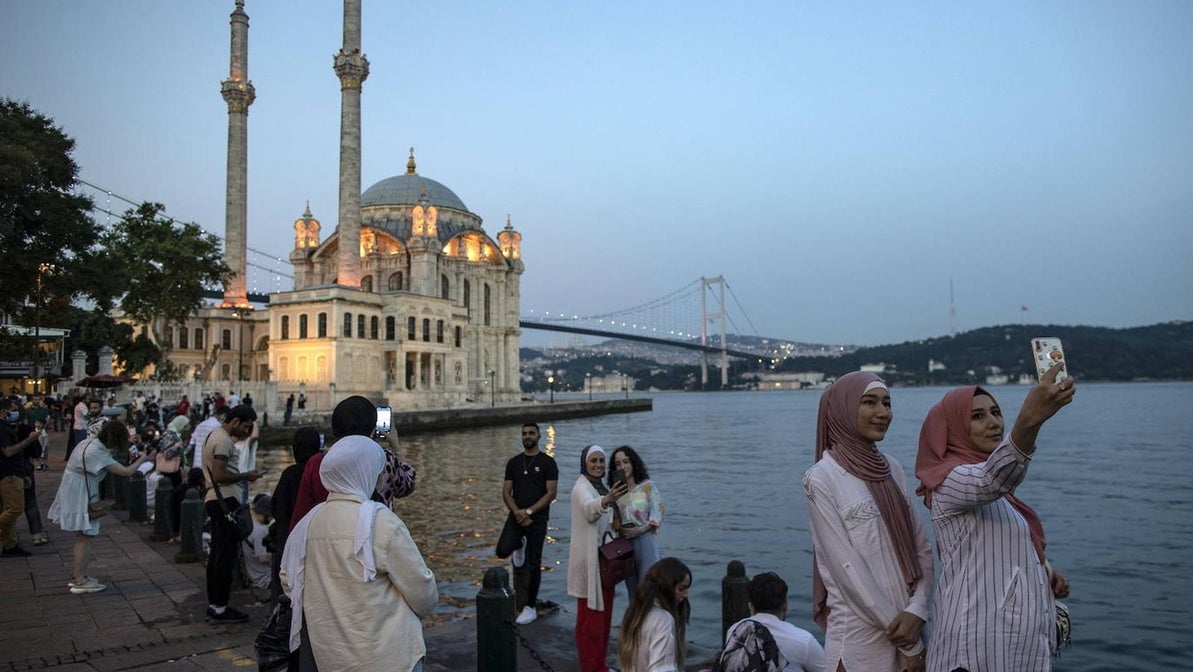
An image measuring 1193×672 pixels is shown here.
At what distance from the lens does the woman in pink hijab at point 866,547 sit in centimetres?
329

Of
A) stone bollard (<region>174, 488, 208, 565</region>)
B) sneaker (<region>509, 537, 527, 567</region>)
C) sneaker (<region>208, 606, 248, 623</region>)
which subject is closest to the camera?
sneaker (<region>208, 606, 248, 623</region>)

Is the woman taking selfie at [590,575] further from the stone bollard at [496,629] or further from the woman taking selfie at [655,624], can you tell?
the woman taking selfie at [655,624]

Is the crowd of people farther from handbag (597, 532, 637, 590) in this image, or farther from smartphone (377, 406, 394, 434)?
handbag (597, 532, 637, 590)

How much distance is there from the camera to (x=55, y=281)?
64.7ft

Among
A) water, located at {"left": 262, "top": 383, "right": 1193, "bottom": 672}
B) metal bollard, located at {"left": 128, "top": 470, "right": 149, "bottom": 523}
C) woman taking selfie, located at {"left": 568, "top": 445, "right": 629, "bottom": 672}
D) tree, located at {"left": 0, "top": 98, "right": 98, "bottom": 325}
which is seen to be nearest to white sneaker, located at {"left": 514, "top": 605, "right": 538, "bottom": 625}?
water, located at {"left": 262, "top": 383, "right": 1193, "bottom": 672}

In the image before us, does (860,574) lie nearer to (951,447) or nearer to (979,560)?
(979,560)

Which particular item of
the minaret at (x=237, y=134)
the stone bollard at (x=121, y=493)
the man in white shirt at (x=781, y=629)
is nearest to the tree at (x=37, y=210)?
the stone bollard at (x=121, y=493)

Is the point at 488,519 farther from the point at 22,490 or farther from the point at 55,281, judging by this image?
the point at 55,281

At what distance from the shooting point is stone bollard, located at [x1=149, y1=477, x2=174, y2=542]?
10.9 meters

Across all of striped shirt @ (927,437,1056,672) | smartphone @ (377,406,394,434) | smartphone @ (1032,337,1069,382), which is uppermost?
smartphone @ (1032,337,1069,382)

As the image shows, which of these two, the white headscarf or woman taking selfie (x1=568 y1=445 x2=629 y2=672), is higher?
the white headscarf

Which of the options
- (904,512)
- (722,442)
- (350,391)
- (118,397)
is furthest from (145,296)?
(904,512)

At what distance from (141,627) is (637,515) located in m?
4.20

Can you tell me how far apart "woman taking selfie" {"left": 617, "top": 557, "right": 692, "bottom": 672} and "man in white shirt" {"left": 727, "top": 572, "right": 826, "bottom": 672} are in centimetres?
39
